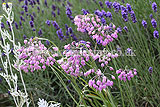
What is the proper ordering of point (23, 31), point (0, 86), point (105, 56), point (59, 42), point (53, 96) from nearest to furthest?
point (105, 56), point (53, 96), point (0, 86), point (59, 42), point (23, 31)

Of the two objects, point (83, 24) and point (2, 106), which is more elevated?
point (83, 24)

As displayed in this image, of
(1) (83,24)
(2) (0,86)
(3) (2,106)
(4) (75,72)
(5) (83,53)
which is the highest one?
(1) (83,24)

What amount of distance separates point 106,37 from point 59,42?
195 centimetres

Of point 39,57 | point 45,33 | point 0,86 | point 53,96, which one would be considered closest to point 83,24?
point 39,57

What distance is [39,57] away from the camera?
1619mm

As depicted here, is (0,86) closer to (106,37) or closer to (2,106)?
(2,106)

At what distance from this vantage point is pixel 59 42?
361cm

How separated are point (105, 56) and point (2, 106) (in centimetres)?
228

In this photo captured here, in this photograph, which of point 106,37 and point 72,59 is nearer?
point 72,59

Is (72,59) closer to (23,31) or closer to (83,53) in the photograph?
(83,53)

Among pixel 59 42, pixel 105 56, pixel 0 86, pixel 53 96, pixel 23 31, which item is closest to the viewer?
pixel 105 56

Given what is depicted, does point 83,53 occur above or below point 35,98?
above

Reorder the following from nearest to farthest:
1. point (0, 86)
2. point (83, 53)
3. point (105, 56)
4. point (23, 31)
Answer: point (83, 53), point (105, 56), point (0, 86), point (23, 31)

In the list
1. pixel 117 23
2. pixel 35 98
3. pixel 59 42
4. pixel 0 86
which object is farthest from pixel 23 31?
pixel 117 23
